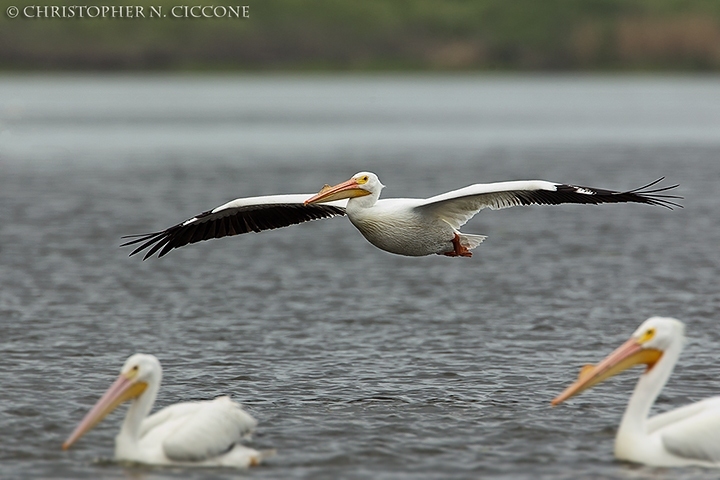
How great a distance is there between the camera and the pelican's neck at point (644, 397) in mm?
7375

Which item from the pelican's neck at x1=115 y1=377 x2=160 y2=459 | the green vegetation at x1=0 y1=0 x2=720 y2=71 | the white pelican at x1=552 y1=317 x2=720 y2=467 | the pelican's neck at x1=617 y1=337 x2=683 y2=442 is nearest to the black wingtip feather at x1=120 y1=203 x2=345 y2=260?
the pelican's neck at x1=115 y1=377 x2=160 y2=459

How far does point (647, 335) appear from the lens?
7605 millimetres

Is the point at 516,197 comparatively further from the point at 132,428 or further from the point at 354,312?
the point at 132,428

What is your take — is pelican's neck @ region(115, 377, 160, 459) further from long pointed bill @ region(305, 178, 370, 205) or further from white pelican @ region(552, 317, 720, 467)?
long pointed bill @ region(305, 178, 370, 205)

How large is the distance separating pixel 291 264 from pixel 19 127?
3178 centimetres

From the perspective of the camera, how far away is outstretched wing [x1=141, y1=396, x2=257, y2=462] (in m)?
7.32

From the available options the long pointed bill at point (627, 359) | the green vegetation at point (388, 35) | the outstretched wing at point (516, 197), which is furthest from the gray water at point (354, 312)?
the green vegetation at point (388, 35)

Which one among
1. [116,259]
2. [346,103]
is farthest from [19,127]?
[116,259]

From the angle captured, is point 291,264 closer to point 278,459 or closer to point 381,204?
point 381,204

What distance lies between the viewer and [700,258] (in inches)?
619

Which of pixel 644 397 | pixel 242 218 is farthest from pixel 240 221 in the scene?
pixel 644 397

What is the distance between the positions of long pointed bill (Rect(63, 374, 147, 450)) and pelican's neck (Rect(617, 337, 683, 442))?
2653 millimetres

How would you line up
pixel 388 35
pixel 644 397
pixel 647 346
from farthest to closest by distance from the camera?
pixel 388 35 < pixel 647 346 < pixel 644 397

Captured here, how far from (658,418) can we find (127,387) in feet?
9.64
